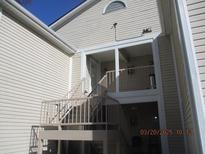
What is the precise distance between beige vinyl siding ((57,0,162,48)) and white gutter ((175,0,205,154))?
514 cm

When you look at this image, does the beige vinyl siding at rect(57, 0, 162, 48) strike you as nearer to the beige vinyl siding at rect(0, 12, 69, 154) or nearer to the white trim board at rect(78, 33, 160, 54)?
the white trim board at rect(78, 33, 160, 54)

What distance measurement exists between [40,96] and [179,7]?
210 inches

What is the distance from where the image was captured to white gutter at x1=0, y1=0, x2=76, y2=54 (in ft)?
19.0

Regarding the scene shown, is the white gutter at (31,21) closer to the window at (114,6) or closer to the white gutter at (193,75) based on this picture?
the window at (114,6)

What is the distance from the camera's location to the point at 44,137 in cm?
602

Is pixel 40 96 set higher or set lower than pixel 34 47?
lower

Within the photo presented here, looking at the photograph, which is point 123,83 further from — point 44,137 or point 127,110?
point 44,137

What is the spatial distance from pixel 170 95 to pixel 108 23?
14.2 ft

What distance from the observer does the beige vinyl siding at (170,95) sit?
6582 mm

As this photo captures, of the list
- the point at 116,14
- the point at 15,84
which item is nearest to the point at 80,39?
the point at 116,14

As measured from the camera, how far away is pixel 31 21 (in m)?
6.60

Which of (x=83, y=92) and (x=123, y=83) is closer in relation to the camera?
(x=83, y=92)

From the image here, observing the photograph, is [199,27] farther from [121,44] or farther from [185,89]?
[121,44]

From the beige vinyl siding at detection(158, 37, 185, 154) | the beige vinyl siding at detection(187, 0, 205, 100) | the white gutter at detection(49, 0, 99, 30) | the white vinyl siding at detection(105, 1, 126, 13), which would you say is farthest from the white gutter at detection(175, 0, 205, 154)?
the white gutter at detection(49, 0, 99, 30)
